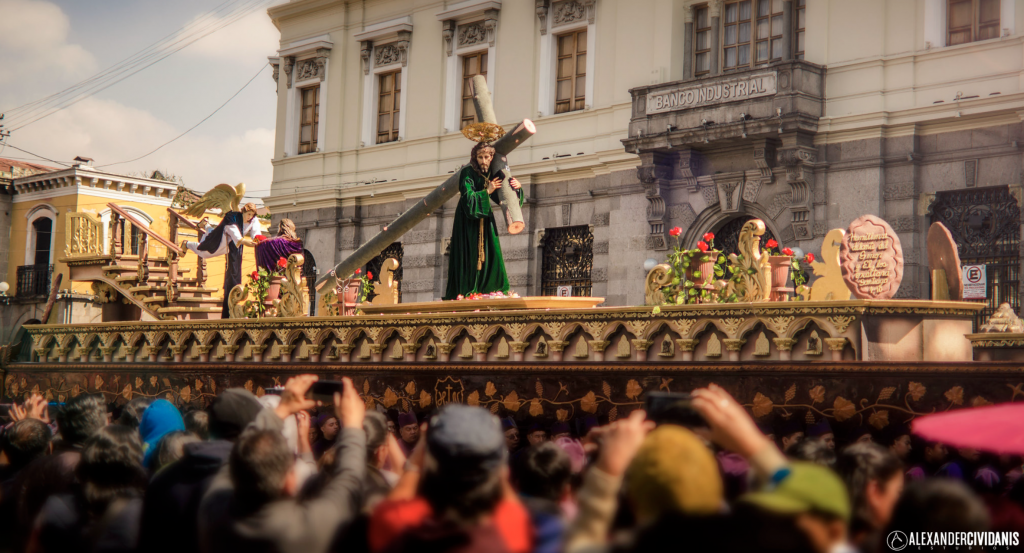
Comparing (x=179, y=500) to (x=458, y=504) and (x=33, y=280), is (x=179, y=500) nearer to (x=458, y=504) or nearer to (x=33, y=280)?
(x=458, y=504)

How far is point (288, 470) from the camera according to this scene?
3.58 m

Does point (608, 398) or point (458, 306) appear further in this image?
point (458, 306)

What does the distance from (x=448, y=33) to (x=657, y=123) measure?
713 centimetres

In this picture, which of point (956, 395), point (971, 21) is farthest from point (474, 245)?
point (971, 21)

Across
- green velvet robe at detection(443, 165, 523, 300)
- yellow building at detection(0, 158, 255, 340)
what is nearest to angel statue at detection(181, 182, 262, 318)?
green velvet robe at detection(443, 165, 523, 300)

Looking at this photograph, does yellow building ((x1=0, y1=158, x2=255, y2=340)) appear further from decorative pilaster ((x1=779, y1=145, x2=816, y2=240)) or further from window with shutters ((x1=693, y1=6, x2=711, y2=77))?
decorative pilaster ((x1=779, y1=145, x2=816, y2=240))

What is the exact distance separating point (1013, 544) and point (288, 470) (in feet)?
8.59

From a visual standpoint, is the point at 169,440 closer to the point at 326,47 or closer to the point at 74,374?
the point at 74,374

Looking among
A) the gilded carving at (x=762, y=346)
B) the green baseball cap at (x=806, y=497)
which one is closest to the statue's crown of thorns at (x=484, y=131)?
the gilded carving at (x=762, y=346)

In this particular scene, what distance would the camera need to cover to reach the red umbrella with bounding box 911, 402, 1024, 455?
12.8 ft

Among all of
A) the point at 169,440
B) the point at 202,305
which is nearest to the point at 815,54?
the point at 202,305

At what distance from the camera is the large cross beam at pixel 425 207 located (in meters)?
11.0

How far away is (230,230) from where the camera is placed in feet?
50.7

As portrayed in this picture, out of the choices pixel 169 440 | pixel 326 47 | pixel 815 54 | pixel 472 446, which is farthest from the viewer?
pixel 326 47
